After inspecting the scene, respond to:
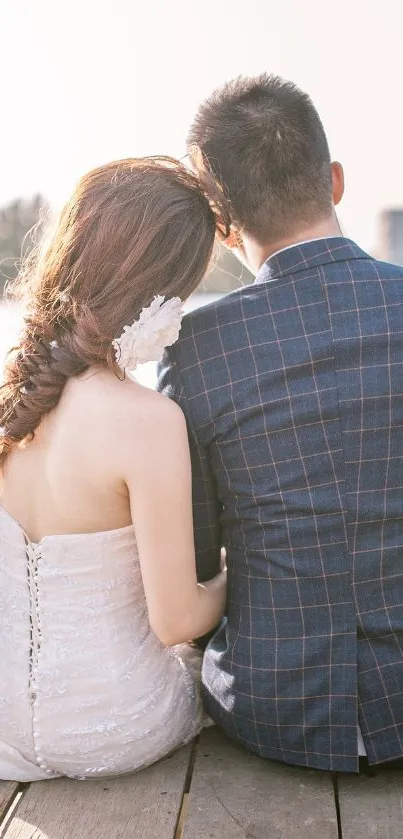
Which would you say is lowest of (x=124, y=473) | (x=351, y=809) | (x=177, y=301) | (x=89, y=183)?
(x=351, y=809)

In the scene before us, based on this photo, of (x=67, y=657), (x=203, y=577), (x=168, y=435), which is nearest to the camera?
(x=168, y=435)

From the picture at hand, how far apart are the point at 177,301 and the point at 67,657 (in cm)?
75

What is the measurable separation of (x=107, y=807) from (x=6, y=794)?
0.22 metres

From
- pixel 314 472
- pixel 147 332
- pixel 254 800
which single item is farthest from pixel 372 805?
pixel 147 332

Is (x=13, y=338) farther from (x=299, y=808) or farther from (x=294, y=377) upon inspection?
(x=299, y=808)

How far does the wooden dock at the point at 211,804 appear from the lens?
1898 mm

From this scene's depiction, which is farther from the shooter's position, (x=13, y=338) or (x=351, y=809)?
(x=13, y=338)

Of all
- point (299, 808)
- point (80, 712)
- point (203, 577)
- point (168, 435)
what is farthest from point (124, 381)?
point (299, 808)

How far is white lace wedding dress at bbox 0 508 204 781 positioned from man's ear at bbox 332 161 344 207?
33.9 inches

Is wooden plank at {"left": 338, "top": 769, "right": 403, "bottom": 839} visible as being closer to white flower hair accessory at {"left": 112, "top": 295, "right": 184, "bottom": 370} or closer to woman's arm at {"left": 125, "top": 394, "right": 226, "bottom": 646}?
woman's arm at {"left": 125, "top": 394, "right": 226, "bottom": 646}

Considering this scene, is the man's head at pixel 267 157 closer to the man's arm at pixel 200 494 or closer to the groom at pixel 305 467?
the groom at pixel 305 467

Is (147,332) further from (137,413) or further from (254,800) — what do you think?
(254,800)

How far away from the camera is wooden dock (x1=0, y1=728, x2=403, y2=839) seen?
1898 millimetres

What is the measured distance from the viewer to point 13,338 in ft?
6.96
